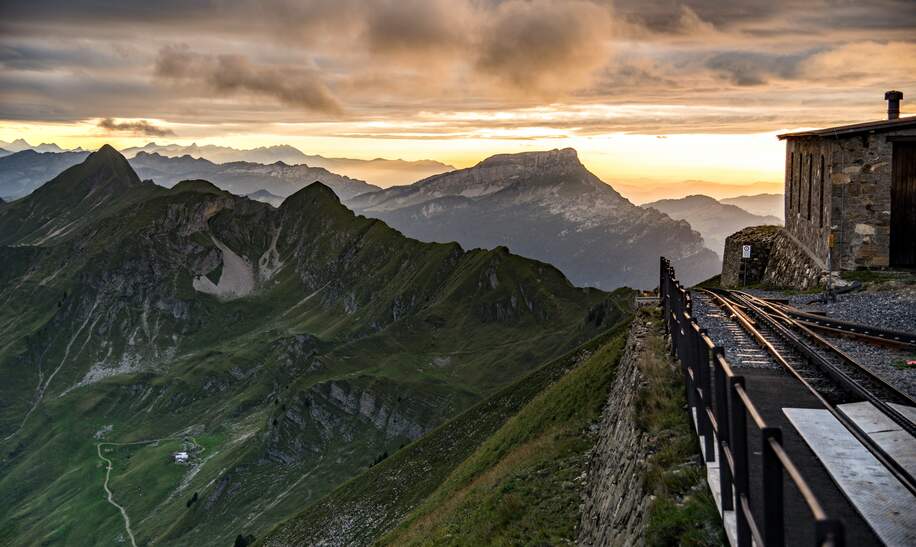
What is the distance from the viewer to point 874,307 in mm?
31391

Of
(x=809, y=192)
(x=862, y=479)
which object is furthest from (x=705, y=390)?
(x=809, y=192)

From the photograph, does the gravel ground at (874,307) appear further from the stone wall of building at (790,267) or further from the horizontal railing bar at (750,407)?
the horizontal railing bar at (750,407)

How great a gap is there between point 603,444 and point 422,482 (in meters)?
45.5

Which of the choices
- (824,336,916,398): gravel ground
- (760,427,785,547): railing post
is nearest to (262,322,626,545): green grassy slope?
Answer: (824,336,916,398): gravel ground

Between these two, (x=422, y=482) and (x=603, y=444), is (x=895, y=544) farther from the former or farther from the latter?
(x=422, y=482)

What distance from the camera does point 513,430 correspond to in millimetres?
44750

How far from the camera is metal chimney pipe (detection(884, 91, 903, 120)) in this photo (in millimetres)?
48906

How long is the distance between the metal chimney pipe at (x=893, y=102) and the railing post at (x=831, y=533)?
52.2 metres

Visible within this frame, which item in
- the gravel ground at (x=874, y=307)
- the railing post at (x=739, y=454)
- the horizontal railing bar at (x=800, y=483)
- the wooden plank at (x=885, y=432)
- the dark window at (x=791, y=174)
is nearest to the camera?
the horizontal railing bar at (x=800, y=483)

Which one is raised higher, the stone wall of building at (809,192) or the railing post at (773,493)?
the stone wall of building at (809,192)

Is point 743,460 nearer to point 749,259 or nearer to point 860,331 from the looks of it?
point 860,331

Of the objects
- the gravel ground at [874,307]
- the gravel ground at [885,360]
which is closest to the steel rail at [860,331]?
the gravel ground at [885,360]

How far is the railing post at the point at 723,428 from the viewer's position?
10.7m

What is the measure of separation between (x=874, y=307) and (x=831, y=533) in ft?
98.1
